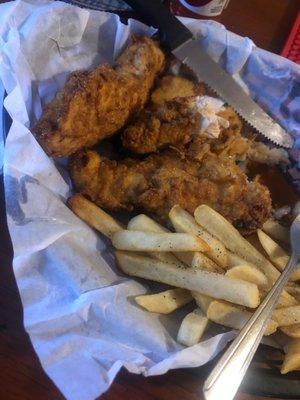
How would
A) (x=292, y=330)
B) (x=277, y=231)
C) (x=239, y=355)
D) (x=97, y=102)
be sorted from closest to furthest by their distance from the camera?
(x=239, y=355)
(x=292, y=330)
(x=97, y=102)
(x=277, y=231)

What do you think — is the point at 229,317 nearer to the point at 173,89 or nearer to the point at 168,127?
the point at 168,127

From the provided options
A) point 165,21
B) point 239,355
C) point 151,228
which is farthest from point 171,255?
point 165,21

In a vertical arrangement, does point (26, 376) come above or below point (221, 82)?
below

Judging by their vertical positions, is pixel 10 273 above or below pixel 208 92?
below

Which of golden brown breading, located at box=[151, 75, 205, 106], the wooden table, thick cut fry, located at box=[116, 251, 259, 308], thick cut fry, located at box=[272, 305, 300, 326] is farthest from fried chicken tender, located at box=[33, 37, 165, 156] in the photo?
thick cut fry, located at box=[272, 305, 300, 326]

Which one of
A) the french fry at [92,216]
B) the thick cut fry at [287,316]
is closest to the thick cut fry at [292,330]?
the thick cut fry at [287,316]

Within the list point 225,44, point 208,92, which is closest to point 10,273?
point 208,92

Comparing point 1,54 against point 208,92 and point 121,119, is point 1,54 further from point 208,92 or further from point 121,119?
point 208,92


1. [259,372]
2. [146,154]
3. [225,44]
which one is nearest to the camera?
[259,372]
